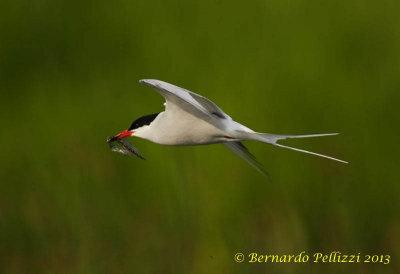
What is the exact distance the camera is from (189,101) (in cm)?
235

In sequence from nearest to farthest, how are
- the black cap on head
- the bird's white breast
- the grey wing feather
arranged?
the grey wing feather, the bird's white breast, the black cap on head

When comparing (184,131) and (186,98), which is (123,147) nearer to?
(184,131)

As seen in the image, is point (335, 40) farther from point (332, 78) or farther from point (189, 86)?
point (189, 86)

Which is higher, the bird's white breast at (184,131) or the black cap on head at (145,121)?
the black cap on head at (145,121)

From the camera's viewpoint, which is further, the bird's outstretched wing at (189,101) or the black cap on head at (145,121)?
the black cap on head at (145,121)

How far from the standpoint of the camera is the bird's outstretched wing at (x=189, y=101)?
2.33 m

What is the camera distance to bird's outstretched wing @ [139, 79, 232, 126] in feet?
7.66

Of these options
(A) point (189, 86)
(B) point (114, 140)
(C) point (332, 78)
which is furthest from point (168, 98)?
(C) point (332, 78)

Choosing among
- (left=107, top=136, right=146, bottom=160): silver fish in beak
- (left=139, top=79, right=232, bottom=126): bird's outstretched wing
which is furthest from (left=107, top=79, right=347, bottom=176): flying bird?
(left=107, top=136, right=146, bottom=160): silver fish in beak

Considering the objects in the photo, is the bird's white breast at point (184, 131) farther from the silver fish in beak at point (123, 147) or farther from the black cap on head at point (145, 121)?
the silver fish in beak at point (123, 147)

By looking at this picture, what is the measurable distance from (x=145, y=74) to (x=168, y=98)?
1193mm

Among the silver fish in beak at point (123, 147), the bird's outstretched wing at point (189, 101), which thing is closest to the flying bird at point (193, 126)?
the bird's outstretched wing at point (189, 101)

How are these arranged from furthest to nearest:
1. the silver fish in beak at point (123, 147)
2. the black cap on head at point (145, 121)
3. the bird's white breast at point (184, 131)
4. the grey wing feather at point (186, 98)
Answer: the silver fish in beak at point (123, 147) < the black cap on head at point (145, 121) < the bird's white breast at point (184, 131) < the grey wing feather at point (186, 98)

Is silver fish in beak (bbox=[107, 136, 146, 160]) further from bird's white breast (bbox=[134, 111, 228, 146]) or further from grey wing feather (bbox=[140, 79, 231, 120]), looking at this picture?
grey wing feather (bbox=[140, 79, 231, 120])
